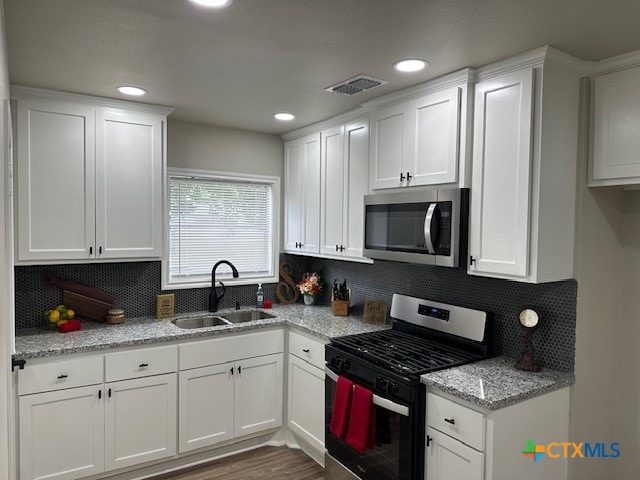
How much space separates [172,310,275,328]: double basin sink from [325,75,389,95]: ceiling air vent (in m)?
1.84

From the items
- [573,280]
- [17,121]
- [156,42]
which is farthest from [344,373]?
[17,121]

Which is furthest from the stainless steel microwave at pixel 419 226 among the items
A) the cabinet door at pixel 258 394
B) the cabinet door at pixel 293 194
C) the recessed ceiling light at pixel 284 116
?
the cabinet door at pixel 258 394

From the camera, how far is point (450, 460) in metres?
2.12

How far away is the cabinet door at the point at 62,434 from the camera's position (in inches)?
Result: 101

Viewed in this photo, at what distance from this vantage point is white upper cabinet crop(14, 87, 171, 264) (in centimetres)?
275

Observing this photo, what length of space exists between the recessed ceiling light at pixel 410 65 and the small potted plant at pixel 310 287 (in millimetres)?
2020

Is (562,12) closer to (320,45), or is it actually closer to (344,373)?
(320,45)

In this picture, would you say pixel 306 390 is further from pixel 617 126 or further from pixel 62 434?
pixel 617 126

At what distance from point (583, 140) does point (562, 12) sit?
2.57 ft

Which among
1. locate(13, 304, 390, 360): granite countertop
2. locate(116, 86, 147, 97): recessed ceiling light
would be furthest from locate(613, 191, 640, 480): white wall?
locate(116, 86, 147, 97): recessed ceiling light

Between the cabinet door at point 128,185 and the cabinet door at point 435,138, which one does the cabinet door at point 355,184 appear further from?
the cabinet door at point 128,185

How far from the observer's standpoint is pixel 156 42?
6.73 ft

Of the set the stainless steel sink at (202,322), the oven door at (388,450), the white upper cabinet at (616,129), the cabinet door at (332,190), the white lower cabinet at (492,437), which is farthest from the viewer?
the stainless steel sink at (202,322)

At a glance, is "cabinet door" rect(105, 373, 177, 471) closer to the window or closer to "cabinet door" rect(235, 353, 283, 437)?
"cabinet door" rect(235, 353, 283, 437)
